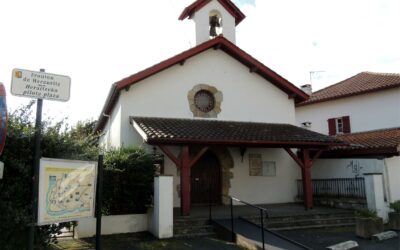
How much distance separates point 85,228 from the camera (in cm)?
934

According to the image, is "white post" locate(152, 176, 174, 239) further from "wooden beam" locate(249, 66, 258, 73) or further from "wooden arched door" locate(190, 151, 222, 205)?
"wooden beam" locate(249, 66, 258, 73)

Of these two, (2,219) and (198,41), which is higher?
(198,41)

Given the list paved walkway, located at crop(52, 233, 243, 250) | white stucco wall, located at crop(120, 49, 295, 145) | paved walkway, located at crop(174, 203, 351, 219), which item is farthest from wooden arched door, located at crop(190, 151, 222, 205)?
paved walkway, located at crop(52, 233, 243, 250)

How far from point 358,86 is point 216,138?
1263cm

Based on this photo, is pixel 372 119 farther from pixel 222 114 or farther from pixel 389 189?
pixel 222 114

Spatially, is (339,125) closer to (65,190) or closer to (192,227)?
(192,227)

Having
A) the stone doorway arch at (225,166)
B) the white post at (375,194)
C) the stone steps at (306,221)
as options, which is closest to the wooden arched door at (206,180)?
the stone doorway arch at (225,166)

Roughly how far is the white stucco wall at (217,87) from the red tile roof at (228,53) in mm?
222

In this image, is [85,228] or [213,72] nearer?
[85,228]

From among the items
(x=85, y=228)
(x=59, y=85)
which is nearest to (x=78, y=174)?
(x=59, y=85)

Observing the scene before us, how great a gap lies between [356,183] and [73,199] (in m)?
11.3

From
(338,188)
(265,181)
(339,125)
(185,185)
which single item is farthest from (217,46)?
(339,125)

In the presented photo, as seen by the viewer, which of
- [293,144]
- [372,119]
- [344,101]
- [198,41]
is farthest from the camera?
[344,101]

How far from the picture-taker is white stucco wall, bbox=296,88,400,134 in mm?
18391
